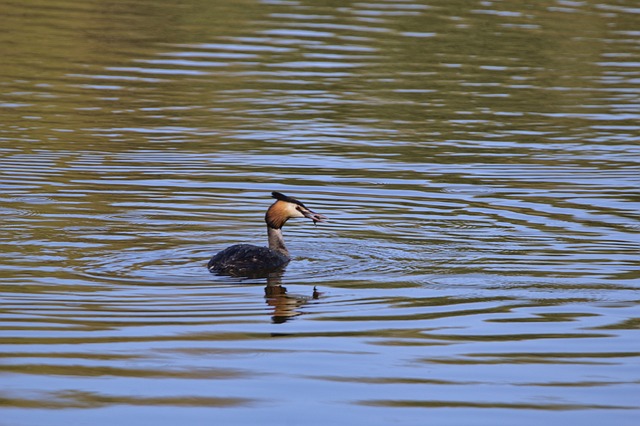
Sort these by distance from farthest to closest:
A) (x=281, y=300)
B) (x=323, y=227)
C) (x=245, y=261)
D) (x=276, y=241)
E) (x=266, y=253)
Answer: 1. (x=323, y=227)
2. (x=276, y=241)
3. (x=266, y=253)
4. (x=245, y=261)
5. (x=281, y=300)

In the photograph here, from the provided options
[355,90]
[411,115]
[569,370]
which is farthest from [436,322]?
[355,90]

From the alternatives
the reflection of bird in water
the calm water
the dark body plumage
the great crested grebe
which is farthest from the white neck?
the reflection of bird in water

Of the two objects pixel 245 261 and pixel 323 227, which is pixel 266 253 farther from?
pixel 323 227

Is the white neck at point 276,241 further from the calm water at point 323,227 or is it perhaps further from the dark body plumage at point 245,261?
the dark body plumage at point 245,261

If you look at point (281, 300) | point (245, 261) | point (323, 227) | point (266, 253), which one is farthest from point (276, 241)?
point (281, 300)

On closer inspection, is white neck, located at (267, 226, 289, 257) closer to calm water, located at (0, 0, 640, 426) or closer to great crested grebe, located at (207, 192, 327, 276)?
great crested grebe, located at (207, 192, 327, 276)

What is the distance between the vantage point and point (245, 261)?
1255 centimetres

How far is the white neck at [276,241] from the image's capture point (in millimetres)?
13398

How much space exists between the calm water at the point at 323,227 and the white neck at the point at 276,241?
226mm

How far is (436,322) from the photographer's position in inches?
421

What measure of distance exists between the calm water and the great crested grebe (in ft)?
0.75

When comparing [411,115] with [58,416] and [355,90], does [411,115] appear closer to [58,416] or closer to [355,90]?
[355,90]

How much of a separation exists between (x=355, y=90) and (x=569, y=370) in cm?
1590

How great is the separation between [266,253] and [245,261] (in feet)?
1.21
